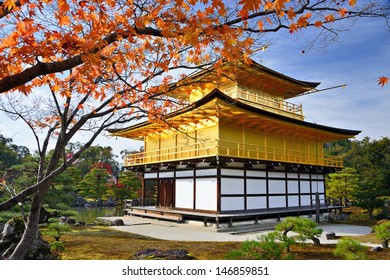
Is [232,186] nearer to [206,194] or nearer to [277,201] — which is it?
[206,194]

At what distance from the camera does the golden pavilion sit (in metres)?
10.5

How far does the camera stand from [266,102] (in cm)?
1277

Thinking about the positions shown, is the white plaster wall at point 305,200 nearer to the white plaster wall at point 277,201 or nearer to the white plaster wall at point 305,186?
the white plaster wall at point 305,186

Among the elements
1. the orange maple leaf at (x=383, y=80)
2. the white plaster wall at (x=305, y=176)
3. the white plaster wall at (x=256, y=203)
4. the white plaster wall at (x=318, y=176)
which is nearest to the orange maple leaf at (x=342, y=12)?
the orange maple leaf at (x=383, y=80)

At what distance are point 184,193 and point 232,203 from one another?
2272mm

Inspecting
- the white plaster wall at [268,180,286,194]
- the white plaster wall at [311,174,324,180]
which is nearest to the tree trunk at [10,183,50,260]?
the white plaster wall at [268,180,286,194]

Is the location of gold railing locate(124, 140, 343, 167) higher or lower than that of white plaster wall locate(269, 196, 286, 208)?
higher

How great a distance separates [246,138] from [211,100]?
3.35m

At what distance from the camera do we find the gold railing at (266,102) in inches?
469

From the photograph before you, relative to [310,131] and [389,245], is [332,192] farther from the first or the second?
[389,245]

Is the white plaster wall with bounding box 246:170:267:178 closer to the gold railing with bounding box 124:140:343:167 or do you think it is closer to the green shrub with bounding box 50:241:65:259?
the gold railing with bounding box 124:140:343:167

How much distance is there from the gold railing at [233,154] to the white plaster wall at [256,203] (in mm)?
1640

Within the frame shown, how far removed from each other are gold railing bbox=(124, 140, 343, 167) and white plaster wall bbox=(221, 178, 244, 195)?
0.94 metres

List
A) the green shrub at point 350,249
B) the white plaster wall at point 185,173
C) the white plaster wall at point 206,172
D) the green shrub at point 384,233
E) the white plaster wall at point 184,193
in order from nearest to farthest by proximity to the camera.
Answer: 1. the green shrub at point 350,249
2. the green shrub at point 384,233
3. the white plaster wall at point 206,172
4. the white plaster wall at point 184,193
5. the white plaster wall at point 185,173
